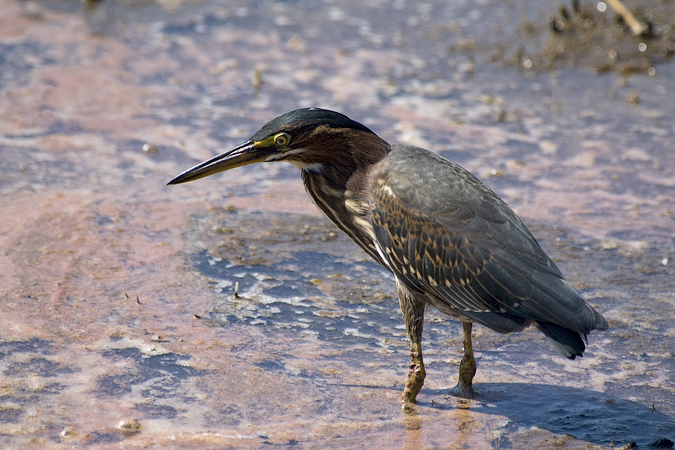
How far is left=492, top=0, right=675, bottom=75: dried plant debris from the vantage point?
30.8 ft

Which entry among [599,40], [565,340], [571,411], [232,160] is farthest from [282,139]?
[599,40]

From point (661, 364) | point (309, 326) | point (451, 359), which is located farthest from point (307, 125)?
point (661, 364)

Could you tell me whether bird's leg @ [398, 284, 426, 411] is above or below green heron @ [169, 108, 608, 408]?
below

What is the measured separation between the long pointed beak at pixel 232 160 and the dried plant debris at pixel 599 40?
5468mm

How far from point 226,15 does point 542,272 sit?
7.26 m

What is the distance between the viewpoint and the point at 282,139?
15.4 ft

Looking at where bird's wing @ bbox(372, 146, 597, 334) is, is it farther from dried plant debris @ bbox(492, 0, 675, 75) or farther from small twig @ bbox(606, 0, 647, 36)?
small twig @ bbox(606, 0, 647, 36)

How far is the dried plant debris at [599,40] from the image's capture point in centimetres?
939

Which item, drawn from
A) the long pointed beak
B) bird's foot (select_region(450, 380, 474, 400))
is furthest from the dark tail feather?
the long pointed beak

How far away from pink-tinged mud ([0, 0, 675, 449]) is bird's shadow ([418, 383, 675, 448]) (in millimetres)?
17

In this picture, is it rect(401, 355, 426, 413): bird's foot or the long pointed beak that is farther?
the long pointed beak

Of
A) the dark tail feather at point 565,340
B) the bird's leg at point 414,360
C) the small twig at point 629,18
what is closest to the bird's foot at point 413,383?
the bird's leg at point 414,360

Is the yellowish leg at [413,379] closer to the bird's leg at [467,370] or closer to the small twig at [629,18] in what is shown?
the bird's leg at [467,370]

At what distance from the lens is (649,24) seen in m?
9.52
